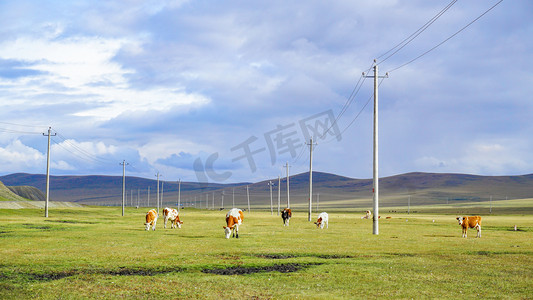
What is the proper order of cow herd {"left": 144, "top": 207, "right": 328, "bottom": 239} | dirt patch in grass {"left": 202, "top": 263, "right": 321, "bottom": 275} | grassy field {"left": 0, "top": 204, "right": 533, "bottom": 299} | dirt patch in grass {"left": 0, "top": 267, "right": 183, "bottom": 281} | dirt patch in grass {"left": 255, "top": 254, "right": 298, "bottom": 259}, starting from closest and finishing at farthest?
1. grassy field {"left": 0, "top": 204, "right": 533, "bottom": 299}
2. dirt patch in grass {"left": 0, "top": 267, "right": 183, "bottom": 281}
3. dirt patch in grass {"left": 202, "top": 263, "right": 321, "bottom": 275}
4. dirt patch in grass {"left": 255, "top": 254, "right": 298, "bottom": 259}
5. cow herd {"left": 144, "top": 207, "right": 328, "bottom": 239}

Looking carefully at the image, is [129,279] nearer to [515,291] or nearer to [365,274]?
[365,274]

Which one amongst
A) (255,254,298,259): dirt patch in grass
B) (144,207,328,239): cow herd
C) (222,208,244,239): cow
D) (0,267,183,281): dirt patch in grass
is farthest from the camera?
(144,207,328,239): cow herd

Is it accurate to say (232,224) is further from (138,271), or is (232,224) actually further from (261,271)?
(138,271)

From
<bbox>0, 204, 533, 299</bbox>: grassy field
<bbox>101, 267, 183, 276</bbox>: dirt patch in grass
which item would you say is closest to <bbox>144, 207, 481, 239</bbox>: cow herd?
<bbox>0, 204, 533, 299</bbox>: grassy field

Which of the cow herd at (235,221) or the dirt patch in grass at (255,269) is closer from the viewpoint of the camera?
the dirt patch in grass at (255,269)

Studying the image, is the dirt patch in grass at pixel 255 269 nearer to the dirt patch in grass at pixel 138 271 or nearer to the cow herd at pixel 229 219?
the dirt patch in grass at pixel 138 271

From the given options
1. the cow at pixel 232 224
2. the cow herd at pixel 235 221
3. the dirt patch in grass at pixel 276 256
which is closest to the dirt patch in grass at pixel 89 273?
the dirt patch in grass at pixel 276 256

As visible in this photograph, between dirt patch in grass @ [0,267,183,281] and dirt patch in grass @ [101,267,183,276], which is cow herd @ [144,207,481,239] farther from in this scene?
dirt patch in grass @ [0,267,183,281]

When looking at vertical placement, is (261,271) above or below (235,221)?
below

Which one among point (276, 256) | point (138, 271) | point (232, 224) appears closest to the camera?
point (138, 271)

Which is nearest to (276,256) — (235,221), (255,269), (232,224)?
(255,269)

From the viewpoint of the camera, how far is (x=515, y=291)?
640 inches

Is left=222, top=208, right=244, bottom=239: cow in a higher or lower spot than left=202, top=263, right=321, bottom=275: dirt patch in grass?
higher

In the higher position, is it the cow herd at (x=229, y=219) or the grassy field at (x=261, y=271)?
the cow herd at (x=229, y=219)
